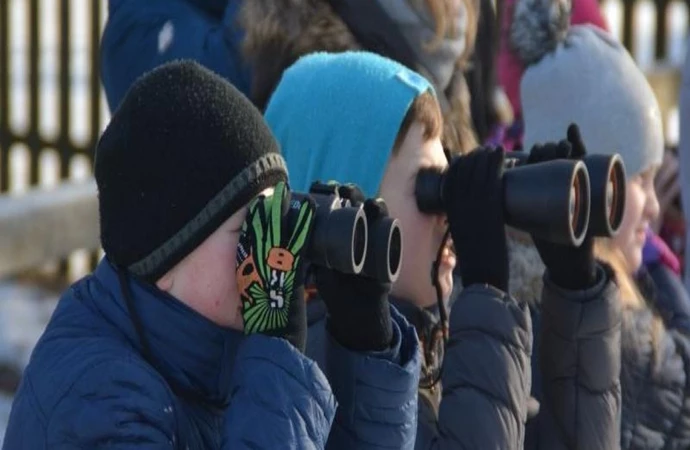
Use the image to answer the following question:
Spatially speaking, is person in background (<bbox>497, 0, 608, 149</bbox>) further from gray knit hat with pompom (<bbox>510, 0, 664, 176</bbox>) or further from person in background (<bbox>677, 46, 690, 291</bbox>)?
person in background (<bbox>677, 46, 690, 291</bbox>)

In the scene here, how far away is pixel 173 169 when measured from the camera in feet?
7.47

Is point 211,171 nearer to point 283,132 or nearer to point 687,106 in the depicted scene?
point 283,132

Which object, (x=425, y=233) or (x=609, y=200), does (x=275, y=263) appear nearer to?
(x=425, y=233)

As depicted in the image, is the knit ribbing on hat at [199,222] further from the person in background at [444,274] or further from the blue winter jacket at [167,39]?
the blue winter jacket at [167,39]

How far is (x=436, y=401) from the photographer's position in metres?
2.83

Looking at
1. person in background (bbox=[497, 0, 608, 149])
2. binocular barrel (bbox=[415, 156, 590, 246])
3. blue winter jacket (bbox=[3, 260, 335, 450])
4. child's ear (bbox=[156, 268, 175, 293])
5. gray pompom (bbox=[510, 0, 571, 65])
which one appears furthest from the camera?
person in background (bbox=[497, 0, 608, 149])

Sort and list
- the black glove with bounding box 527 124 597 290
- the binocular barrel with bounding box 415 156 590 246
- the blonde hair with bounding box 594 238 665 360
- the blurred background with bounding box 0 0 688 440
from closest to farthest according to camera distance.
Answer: the binocular barrel with bounding box 415 156 590 246 < the black glove with bounding box 527 124 597 290 < the blonde hair with bounding box 594 238 665 360 < the blurred background with bounding box 0 0 688 440

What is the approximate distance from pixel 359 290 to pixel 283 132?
0.56 meters

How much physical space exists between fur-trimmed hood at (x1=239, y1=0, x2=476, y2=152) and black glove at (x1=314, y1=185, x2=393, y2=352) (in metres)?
1.09

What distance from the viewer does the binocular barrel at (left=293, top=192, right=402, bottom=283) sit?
2318 millimetres

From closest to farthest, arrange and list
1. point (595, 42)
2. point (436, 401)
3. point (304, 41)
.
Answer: point (436, 401), point (304, 41), point (595, 42)

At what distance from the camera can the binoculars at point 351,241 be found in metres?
2.32

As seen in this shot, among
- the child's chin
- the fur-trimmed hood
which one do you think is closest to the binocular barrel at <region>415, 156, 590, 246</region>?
the child's chin

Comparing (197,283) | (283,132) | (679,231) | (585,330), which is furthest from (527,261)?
(679,231)
